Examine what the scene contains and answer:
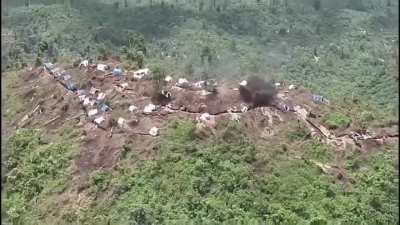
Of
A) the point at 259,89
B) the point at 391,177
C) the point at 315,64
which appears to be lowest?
the point at 315,64

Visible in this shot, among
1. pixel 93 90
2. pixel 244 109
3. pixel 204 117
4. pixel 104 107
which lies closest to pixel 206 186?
pixel 204 117

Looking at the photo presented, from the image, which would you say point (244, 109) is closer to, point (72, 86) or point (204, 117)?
point (204, 117)

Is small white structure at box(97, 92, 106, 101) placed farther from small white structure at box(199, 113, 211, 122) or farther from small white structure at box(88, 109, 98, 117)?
small white structure at box(199, 113, 211, 122)

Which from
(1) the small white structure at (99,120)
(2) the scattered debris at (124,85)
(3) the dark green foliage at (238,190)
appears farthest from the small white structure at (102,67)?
(3) the dark green foliage at (238,190)

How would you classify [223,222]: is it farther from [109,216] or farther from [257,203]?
[109,216]

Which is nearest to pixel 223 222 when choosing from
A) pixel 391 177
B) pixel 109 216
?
pixel 109 216

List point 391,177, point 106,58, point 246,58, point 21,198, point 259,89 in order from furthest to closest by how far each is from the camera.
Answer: point 246,58 → point 106,58 → point 259,89 → point 21,198 → point 391,177

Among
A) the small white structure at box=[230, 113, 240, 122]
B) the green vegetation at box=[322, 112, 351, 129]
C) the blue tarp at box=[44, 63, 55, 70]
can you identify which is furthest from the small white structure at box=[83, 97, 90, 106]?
the green vegetation at box=[322, 112, 351, 129]
